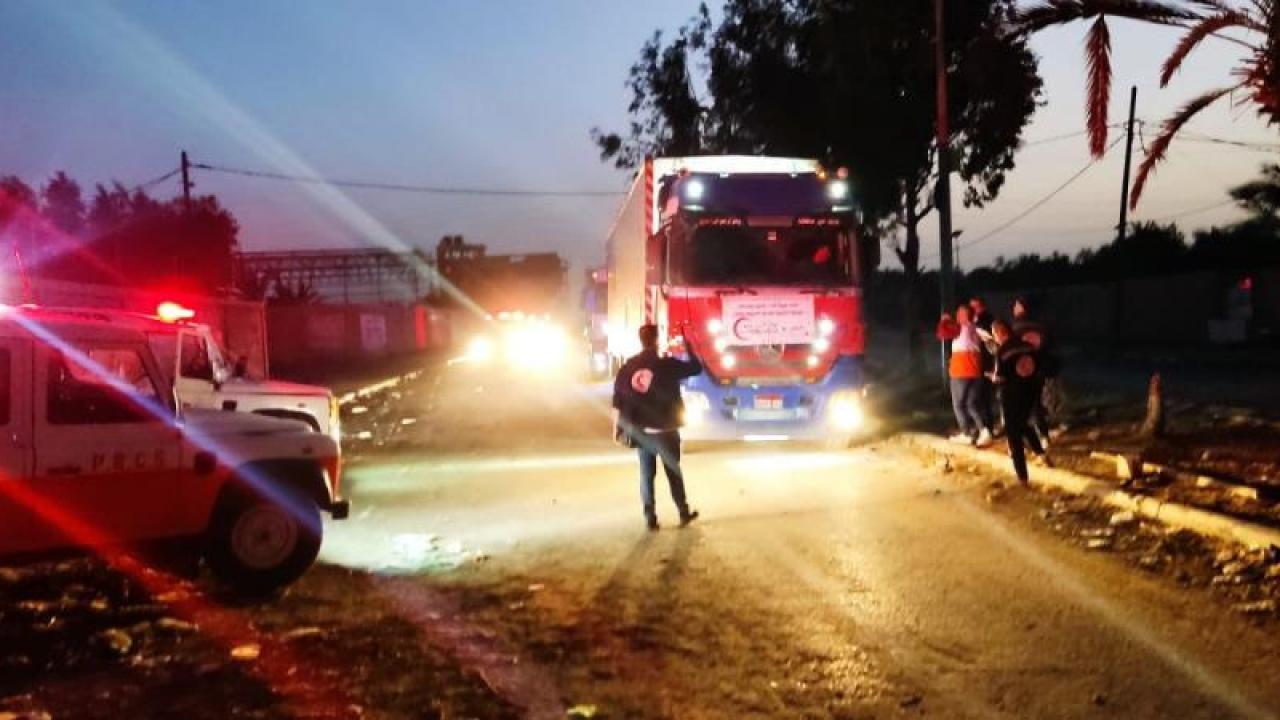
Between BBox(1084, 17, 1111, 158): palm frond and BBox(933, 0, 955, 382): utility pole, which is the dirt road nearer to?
BBox(1084, 17, 1111, 158): palm frond

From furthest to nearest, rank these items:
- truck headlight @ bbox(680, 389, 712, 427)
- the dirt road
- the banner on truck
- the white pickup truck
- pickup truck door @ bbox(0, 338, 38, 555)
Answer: truck headlight @ bbox(680, 389, 712, 427), the banner on truck, the white pickup truck, pickup truck door @ bbox(0, 338, 38, 555), the dirt road

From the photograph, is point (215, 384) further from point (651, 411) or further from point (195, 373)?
point (651, 411)

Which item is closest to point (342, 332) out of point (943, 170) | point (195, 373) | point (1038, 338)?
point (943, 170)

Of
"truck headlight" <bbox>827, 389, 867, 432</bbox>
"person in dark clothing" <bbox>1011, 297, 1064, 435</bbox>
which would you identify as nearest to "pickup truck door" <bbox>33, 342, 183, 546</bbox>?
"person in dark clothing" <bbox>1011, 297, 1064, 435</bbox>

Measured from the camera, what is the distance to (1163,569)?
768 centimetres

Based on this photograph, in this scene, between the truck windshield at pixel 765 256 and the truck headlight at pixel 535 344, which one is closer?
the truck windshield at pixel 765 256

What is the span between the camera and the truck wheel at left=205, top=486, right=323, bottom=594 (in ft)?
24.4

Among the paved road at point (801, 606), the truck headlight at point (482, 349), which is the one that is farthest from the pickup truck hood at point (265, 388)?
the truck headlight at point (482, 349)

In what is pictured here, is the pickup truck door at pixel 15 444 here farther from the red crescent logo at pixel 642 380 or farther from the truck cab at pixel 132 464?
the red crescent logo at pixel 642 380

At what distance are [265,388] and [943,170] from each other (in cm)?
1195

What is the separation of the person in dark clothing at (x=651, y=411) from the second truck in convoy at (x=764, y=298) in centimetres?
373

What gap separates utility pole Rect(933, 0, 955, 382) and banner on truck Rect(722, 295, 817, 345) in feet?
18.4

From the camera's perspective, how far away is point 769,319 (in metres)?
13.4

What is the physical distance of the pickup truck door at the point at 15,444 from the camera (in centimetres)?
650
